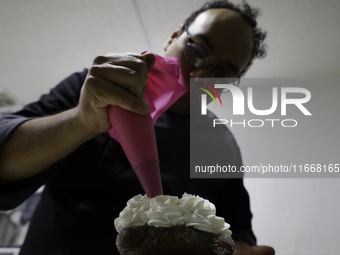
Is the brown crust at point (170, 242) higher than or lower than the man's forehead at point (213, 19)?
lower

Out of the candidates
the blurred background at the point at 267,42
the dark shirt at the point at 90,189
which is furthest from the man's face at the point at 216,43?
the blurred background at the point at 267,42

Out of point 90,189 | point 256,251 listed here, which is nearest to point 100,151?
point 90,189

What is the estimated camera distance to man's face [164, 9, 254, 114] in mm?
993

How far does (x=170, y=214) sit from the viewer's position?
1.61 feet

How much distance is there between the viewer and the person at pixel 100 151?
0.50m

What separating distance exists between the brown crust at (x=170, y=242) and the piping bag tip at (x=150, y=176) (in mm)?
67

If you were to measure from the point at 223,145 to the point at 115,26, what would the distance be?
1456 mm

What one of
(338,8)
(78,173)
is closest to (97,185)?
(78,173)

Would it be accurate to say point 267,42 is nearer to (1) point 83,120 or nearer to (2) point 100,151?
(2) point 100,151

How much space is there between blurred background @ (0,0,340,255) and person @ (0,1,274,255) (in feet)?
2.85

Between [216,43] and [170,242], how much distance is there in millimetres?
775

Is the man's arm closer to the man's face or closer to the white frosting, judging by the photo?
the white frosting

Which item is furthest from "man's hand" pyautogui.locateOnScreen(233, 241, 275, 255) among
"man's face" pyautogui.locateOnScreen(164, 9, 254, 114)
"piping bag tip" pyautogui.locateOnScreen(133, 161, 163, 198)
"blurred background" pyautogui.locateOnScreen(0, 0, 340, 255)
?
"blurred background" pyautogui.locateOnScreen(0, 0, 340, 255)

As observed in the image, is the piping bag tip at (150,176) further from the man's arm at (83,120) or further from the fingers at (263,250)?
the fingers at (263,250)
